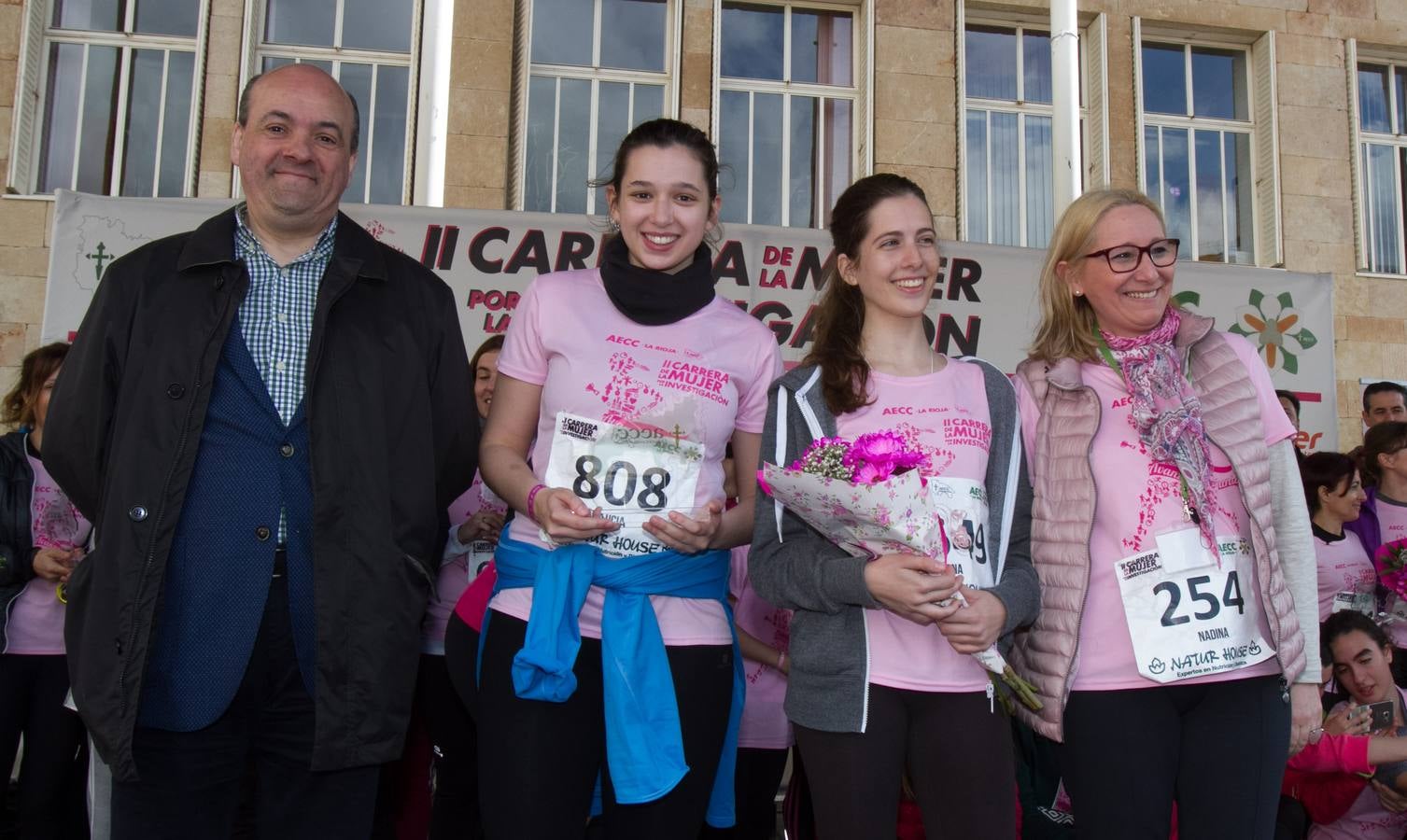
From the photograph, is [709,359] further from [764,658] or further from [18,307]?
[18,307]

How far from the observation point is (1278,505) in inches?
95.9

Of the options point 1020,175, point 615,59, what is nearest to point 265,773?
point 615,59

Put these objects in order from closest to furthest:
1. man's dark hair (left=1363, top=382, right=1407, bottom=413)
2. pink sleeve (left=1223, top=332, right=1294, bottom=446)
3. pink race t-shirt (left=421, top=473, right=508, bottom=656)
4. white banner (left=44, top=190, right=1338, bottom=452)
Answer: pink sleeve (left=1223, top=332, right=1294, bottom=446)
pink race t-shirt (left=421, top=473, right=508, bottom=656)
white banner (left=44, top=190, right=1338, bottom=452)
man's dark hair (left=1363, top=382, right=1407, bottom=413)

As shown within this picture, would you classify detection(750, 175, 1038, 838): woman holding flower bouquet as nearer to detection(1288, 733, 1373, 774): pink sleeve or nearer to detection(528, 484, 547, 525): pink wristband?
detection(528, 484, 547, 525): pink wristband

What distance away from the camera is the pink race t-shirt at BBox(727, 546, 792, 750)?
372 centimetres

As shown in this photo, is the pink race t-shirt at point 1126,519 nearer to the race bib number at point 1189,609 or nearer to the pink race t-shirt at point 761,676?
the race bib number at point 1189,609

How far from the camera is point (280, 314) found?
2242 millimetres

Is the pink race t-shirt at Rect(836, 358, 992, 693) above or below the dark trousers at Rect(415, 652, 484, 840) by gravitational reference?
above

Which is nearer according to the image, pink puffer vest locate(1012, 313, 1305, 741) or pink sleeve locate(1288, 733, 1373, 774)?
pink puffer vest locate(1012, 313, 1305, 741)

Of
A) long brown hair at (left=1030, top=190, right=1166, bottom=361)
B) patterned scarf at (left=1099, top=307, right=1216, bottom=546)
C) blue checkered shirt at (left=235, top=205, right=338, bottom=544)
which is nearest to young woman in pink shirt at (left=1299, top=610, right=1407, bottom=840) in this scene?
patterned scarf at (left=1099, top=307, right=1216, bottom=546)

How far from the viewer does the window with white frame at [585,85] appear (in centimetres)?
905

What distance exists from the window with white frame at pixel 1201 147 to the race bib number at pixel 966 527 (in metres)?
8.72

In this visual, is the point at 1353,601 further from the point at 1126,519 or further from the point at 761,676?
the point at 1126,519

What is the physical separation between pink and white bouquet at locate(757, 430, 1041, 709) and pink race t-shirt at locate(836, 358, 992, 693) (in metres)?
0.06
